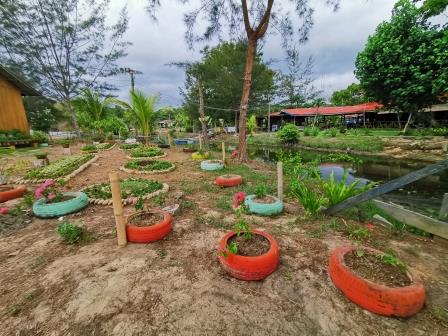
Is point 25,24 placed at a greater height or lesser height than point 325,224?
greater

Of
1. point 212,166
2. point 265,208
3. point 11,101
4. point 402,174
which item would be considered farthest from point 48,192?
point 11,101

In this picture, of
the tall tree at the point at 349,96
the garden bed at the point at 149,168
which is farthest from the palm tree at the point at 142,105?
the tall tree at the point at 349,96

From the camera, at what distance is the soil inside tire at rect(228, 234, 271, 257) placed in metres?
2.31

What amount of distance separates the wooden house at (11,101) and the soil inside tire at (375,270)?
1851 cm

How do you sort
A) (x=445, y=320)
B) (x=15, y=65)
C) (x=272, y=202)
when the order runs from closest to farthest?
(x=445, y=320) < (x=272, y=202) < (x=15, y=65)

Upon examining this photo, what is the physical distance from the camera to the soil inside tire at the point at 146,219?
3.00m

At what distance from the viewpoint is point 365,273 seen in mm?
1931

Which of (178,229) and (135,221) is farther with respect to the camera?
(178,229)

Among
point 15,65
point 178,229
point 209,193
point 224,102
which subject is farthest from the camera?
point 224,102

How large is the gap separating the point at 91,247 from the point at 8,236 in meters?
1.62

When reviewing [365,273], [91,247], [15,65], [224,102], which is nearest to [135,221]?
[91,247]

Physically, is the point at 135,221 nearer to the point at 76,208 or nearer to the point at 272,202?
the point at 76,208

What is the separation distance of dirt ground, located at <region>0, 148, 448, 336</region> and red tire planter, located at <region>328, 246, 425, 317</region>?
8cm

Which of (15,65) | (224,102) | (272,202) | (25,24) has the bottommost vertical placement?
(272,202)
